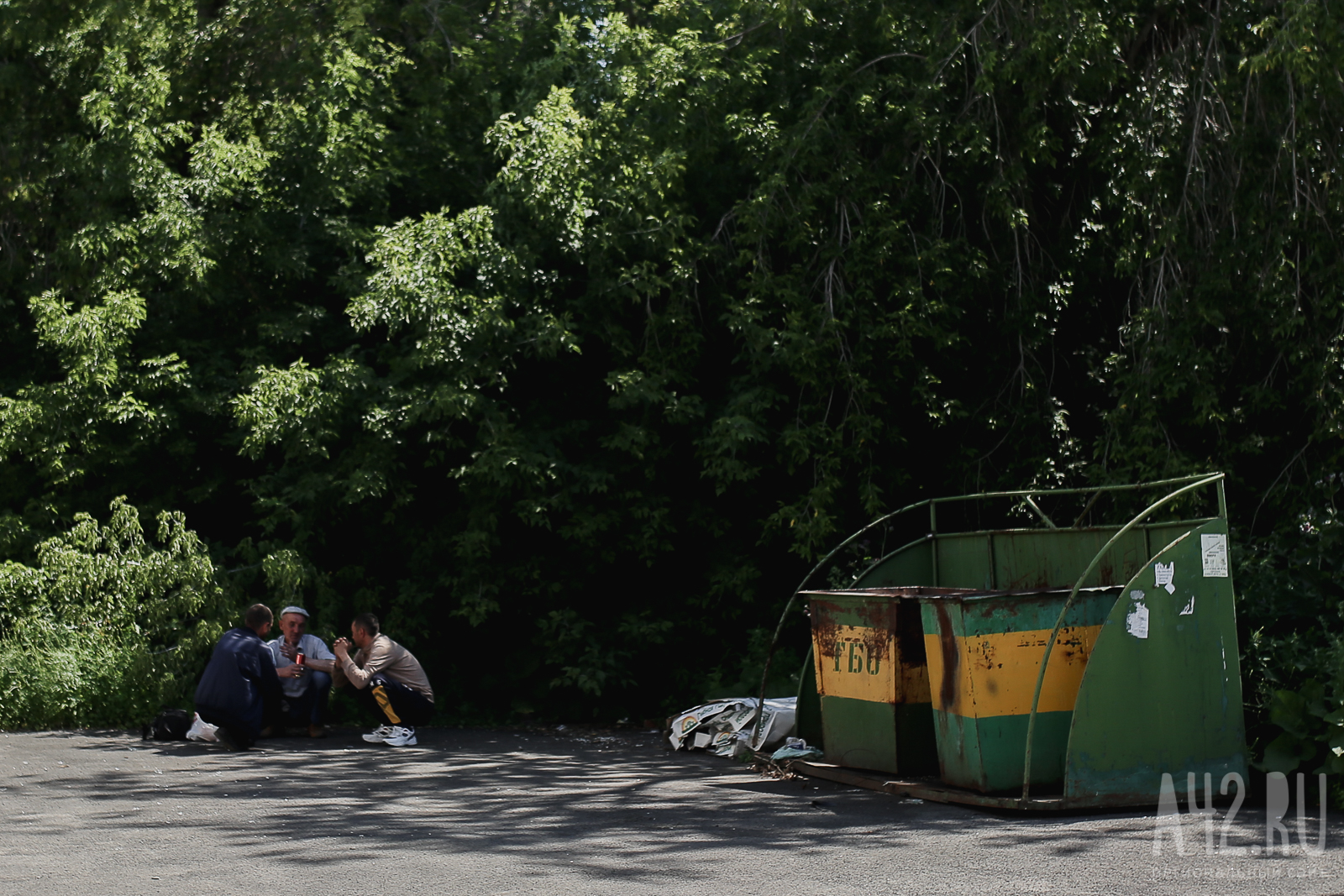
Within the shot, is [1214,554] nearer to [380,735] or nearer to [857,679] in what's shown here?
[857,679]

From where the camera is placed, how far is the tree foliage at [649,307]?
10.3 metres

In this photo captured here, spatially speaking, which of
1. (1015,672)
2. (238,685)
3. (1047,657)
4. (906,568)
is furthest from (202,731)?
(1047,657)

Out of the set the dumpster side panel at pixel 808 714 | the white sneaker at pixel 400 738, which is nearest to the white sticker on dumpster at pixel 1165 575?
the dumpster side panel at pixel 808 714

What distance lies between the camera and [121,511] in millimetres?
11594

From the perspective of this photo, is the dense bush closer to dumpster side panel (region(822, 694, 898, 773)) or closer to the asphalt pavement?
the asphalt pavement

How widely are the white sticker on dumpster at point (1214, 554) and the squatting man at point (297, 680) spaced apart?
19.6 ft

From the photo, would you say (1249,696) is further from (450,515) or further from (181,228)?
(181,228)

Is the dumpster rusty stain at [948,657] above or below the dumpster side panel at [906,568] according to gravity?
below

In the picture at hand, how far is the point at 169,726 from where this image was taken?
10.1m

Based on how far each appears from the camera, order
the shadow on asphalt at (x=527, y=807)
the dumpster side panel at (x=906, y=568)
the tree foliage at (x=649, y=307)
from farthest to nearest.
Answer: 1. the tree foliage at (x=649, y=307)
2. the dumpster side panel at (x=906, y=568)
3. the shadow on asphalt at (x=527, y=807)

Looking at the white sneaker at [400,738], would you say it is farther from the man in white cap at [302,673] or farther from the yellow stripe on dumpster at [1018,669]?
the yellow stripe on dumpster at [1018,669]

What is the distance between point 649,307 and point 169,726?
5321 millimetres

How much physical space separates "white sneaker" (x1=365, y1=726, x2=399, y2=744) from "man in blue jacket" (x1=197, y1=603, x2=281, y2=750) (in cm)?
83

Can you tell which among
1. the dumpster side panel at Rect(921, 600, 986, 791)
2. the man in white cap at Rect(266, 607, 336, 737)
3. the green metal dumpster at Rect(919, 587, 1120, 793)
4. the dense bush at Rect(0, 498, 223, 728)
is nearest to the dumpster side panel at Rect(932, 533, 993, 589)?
the dumpster side panel at Rect(921, 600, 986, 791)
